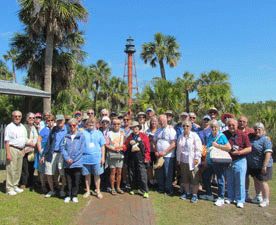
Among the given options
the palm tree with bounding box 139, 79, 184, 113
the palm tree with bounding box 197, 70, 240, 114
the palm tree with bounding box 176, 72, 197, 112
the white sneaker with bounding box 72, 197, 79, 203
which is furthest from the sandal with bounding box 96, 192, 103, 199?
the palm tree with bounding box 176, 72, 197, 112

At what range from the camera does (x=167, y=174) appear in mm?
5773

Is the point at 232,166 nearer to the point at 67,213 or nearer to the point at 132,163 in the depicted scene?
the point at 132,163

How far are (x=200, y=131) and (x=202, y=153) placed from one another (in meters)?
0.55

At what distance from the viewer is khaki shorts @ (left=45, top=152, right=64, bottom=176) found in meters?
5.43

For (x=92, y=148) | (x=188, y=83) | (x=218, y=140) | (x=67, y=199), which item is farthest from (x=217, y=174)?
(x=188, y=83)

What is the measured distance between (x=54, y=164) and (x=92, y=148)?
0.87 m

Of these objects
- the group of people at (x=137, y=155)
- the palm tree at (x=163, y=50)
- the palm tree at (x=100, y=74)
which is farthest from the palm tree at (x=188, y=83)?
the group of people at (x=137, y=155)

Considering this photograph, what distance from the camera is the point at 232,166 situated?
16.9ft

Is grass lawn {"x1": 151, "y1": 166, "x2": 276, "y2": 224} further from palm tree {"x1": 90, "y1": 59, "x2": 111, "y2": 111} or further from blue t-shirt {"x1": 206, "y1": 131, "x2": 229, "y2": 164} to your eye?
palm tree {"x1": 90, "y1": 59, "x2": 111, "y2": 111}

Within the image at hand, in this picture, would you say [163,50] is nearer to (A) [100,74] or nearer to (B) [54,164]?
(A) [100,74]

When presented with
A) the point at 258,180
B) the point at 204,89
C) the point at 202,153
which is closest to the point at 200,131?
the point at 202,153

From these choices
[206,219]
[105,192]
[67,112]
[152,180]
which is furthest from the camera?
[67,112]

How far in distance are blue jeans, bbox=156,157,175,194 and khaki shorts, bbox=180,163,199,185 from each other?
1.12 feet

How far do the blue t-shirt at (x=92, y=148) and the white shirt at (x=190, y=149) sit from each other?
167cm
